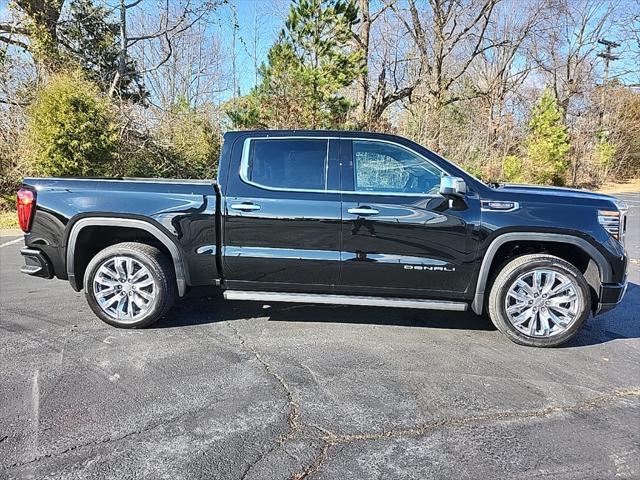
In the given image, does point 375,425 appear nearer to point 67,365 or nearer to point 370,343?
point 370,343

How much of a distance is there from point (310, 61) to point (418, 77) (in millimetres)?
8614

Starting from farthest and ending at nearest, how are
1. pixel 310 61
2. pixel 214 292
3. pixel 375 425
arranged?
pixel 310 61 → pixel 214 292 → pixel 375 425

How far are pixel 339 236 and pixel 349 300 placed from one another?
1.96ft

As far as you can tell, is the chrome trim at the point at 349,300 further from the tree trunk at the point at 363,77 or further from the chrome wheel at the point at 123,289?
the tree trunk at the point at 363,77

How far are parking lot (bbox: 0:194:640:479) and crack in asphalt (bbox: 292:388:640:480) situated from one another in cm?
1

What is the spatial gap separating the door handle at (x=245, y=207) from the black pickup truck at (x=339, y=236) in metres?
0.01

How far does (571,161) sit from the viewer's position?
27.9m

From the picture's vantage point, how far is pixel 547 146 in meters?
24.1

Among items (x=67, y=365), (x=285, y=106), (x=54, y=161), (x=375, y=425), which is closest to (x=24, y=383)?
(x=67, y=365)

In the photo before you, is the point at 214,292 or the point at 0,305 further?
the point at 214,292

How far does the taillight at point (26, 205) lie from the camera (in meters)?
4.25

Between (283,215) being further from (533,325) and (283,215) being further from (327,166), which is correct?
(533,325)

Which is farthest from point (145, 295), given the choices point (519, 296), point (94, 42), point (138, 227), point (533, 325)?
point (94, 42)

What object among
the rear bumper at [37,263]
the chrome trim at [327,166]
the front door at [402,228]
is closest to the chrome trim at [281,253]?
the front door at [402,228]
